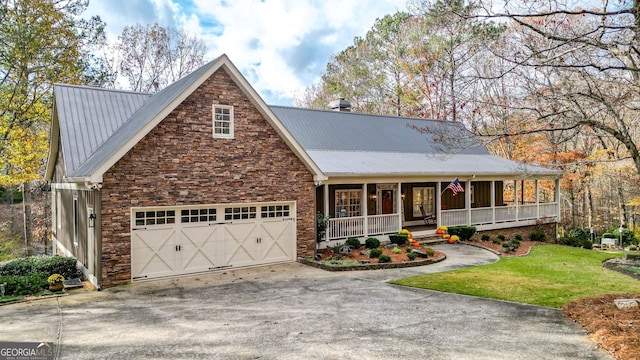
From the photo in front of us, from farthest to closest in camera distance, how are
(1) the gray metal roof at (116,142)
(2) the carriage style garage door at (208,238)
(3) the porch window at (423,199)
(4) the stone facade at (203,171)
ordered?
(3) the porch window at (423,199), (2) the carriage style garage door at (208,238), (4) the stone facade at (203,171), (1) the gray metal roof at (116,142)

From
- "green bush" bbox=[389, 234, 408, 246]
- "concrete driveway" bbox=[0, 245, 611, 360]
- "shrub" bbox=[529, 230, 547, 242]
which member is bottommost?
"shrub" bbox=[529, 230, 547, 242]

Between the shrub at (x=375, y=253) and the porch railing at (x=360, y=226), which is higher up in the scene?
the porch railing at (x=360, y=226)

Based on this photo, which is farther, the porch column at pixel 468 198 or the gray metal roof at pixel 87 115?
the porch column at pixel 468 198

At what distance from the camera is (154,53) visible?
2936cm

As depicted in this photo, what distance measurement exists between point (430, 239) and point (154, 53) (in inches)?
906

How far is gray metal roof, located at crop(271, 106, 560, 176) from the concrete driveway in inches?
262

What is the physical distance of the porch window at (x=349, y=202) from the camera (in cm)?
1864

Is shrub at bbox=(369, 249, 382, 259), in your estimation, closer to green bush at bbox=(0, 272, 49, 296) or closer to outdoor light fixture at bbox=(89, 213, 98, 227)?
outdoor light fixture at bbox=(89, 213, 98, 227)

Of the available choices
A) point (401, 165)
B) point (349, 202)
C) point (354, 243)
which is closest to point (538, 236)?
point (401, 165)

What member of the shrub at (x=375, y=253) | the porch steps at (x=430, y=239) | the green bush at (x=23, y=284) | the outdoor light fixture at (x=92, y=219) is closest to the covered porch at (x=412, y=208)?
the porch steps at (x=430, y=239)

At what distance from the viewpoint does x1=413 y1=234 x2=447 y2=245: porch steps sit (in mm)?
18094

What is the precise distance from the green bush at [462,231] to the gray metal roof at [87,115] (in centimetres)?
1433

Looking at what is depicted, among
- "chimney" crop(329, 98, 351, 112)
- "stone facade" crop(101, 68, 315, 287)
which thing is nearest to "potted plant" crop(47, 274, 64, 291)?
"stone facade" crop(101, 68, 315, 287)

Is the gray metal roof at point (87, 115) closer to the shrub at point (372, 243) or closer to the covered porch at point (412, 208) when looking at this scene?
the covered porch at point (412, 208)
